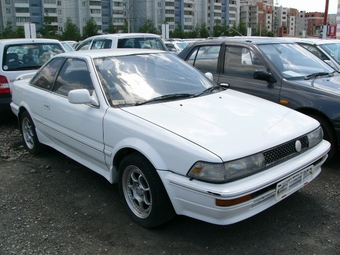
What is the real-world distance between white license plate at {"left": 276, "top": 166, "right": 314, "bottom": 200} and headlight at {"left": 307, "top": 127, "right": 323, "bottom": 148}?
0.25 meters

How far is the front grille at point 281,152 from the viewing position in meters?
3.04

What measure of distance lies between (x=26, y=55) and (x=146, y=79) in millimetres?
4445

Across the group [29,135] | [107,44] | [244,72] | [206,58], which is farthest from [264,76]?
[107,44]

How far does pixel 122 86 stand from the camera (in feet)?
12.7

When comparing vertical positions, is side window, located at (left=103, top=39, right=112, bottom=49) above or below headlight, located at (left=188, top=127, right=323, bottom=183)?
above

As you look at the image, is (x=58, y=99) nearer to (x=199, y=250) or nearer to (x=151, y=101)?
(x=151, y=101)

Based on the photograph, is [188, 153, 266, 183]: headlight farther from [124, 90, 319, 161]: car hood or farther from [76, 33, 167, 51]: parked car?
[76, 33, 167, 51]: parked car

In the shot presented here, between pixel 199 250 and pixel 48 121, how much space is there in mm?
2650

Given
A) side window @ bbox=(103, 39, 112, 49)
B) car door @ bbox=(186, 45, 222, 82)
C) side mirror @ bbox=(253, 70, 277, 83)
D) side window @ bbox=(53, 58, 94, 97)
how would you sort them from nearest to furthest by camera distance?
side window @ bbox=(53, 58, 94, 97) → side mirror @ bbox=(253, 70, 277, 83) → car door @ bbox=(186, 45, 222, 82) → side window @ bbox=(103, 39, 112, 49)

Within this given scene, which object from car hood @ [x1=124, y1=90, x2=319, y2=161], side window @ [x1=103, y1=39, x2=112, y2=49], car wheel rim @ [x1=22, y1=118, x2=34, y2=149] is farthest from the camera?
side window @ [x1=103, y1=39, x2=112, y2=49]

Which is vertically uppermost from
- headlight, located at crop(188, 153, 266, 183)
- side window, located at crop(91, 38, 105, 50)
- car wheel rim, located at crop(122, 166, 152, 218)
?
side window, located at crop(91, 38, 105, 50)

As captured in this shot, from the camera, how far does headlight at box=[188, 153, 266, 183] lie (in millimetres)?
2783

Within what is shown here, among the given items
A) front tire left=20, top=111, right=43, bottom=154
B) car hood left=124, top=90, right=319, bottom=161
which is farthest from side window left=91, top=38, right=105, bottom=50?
car hood left=124, top=90, right=319, bottom=161

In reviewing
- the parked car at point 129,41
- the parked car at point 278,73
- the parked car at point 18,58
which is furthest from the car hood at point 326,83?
the parked car at point 129,41
